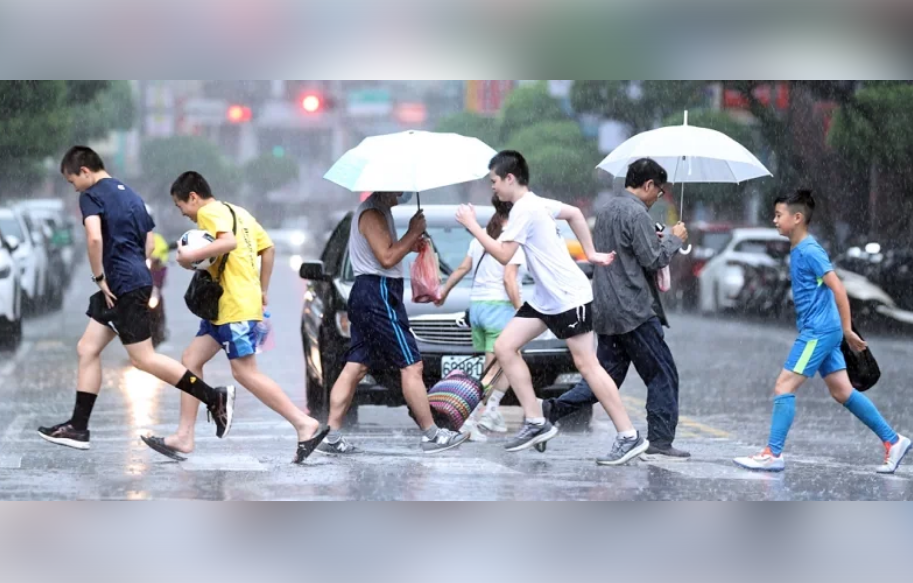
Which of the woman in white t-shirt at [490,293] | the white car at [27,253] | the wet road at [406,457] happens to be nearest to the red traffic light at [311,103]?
the wet road at [406,457]

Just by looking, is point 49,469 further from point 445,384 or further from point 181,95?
point 181,95

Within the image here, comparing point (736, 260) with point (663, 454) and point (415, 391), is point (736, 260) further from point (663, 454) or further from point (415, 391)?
point (415, 391)

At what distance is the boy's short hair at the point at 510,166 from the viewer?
9.90 m

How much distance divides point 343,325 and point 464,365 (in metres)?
0.93

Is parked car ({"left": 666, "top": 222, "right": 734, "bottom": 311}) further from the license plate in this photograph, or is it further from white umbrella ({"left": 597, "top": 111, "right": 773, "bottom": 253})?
white umbrella ({"left": 597, "top": 111, "right": 773, "bottom": 253})

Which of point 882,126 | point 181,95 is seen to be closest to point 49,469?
point 882,126

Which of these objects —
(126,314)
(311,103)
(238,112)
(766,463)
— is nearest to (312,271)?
(126,314)

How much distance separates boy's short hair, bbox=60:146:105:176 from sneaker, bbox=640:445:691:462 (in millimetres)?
3631

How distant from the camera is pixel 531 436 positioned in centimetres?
1016

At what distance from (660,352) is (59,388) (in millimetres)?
Answer: 6842

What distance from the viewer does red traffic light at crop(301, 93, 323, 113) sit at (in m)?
19.6

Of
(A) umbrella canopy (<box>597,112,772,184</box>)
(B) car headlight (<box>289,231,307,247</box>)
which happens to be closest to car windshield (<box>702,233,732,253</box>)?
(A) umbrella canopy (<box>597,112,772,184</box>)

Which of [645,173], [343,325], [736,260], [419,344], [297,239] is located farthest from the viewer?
[297,239]

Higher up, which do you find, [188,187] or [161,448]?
[188,187]
